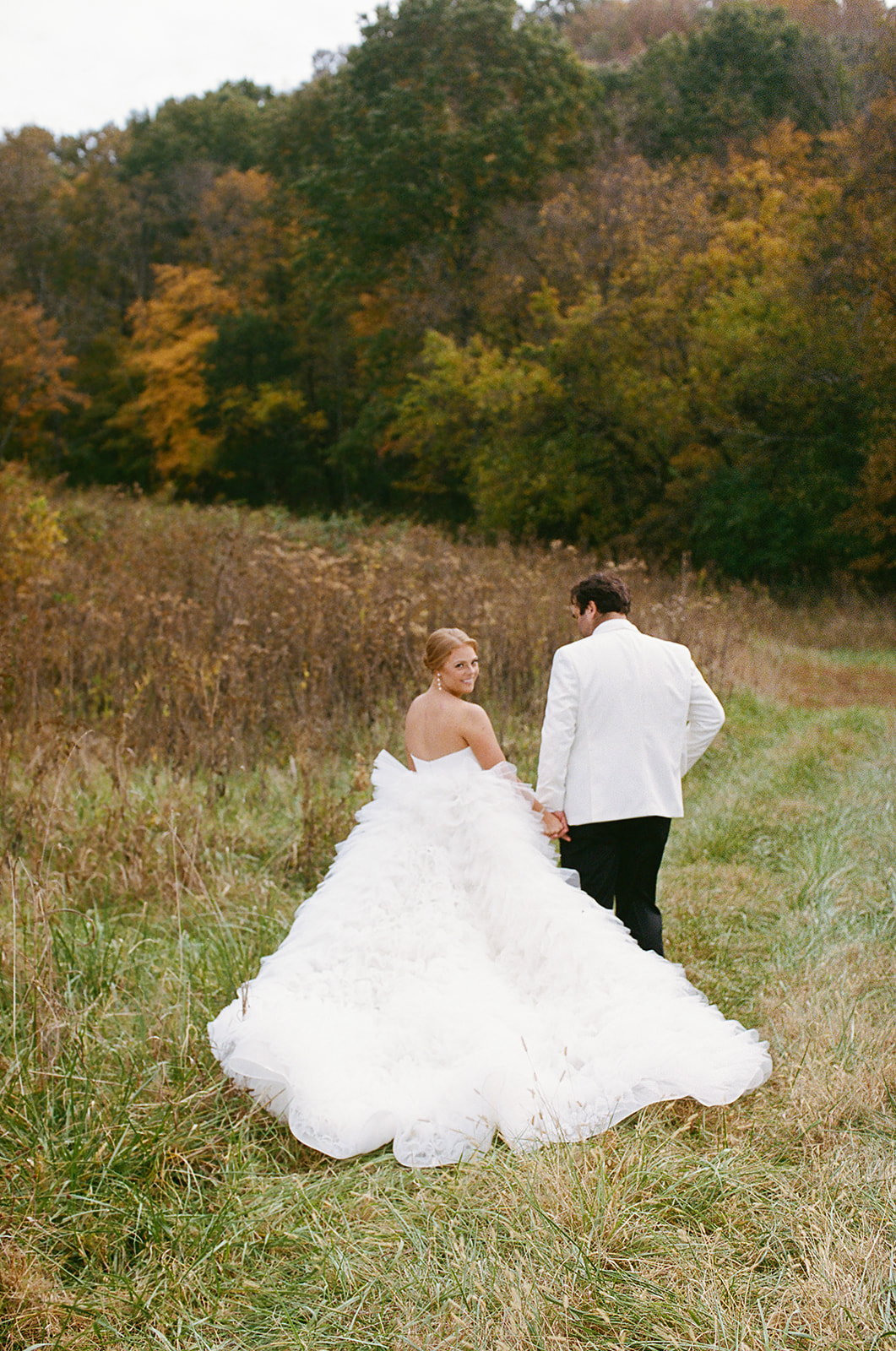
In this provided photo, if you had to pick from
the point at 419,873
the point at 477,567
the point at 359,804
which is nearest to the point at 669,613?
the point at 477,567

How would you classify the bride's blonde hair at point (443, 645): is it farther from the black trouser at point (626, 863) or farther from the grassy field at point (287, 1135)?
the grassy field at point (287, 1135)

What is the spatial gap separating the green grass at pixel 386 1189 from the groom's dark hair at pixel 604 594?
1.61 metres

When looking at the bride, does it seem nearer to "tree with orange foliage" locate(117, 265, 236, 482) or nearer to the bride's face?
the bride's face

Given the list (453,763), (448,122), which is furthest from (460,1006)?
(448,122)

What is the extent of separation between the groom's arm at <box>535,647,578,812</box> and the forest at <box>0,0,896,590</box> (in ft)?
51.5

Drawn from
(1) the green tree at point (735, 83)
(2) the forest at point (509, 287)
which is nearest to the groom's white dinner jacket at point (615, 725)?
(2) the forest at point (509, 287)

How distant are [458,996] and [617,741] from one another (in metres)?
1.19

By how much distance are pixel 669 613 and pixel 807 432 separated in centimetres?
1161

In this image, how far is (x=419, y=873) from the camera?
13.4 feet

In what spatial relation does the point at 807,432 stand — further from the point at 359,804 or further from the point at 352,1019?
→ the point at 352,1019

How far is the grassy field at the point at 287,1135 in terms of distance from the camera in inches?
96.2

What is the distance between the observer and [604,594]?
427 cm

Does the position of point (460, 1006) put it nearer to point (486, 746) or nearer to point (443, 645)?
point (486, 746)

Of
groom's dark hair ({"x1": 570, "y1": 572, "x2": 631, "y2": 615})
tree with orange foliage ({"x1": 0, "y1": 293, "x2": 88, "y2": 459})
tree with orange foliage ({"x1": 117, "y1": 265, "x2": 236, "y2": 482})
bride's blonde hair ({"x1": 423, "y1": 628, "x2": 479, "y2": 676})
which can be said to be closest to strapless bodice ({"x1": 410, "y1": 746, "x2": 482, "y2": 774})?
bride's blonde hair ({"x1": 423, "y1": 628, "x2": 479, "y2": 676})
